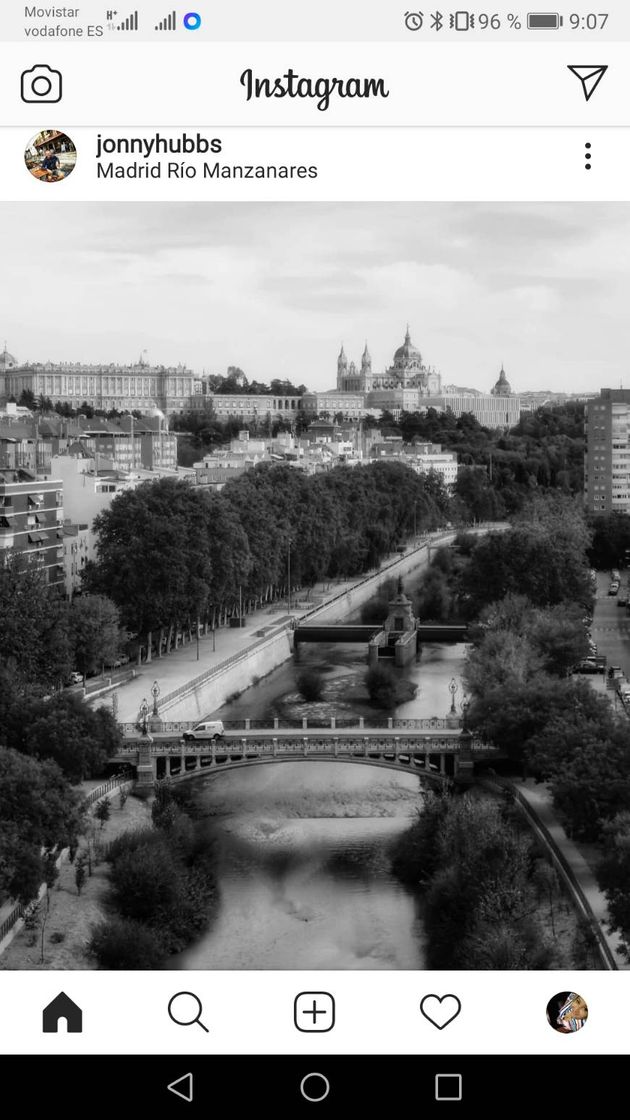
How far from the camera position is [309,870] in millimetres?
11500

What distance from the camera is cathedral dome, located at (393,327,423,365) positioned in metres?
100

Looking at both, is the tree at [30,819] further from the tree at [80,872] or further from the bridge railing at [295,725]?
the bridge railing at [295,725]

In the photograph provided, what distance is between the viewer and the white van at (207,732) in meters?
14.0

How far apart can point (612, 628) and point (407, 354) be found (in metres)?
75.4

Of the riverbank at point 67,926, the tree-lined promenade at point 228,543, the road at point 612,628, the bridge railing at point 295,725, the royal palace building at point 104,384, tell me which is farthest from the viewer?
the royal palace building at point 104,384

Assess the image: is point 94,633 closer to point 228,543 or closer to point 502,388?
point 228,543

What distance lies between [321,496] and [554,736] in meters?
21.6

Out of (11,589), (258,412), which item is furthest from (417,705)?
(258,412)

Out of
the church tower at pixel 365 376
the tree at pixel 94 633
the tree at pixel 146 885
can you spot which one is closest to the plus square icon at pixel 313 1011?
the tree at pixel 146 885

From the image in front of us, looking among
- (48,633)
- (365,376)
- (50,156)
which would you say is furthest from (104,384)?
(50,156)

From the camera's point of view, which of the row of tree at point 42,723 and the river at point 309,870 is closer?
the river at point 309,870

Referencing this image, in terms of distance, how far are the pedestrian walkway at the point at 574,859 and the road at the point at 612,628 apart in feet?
25.7

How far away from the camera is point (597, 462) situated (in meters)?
42.2
